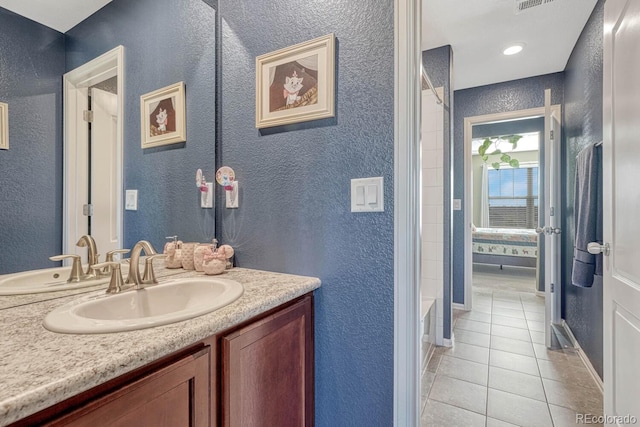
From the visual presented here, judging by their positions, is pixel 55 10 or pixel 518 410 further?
pixel 518 410

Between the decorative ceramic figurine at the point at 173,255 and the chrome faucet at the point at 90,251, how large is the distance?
0.99 ft

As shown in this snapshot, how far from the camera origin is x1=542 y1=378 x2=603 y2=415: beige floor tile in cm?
169

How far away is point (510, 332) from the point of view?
2.75 metres

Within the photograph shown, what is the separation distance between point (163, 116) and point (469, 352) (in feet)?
8.59

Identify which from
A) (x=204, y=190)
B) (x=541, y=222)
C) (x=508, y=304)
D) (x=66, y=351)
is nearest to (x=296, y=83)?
(x=204, y=190)

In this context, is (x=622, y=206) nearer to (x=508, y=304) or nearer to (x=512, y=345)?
(x=512, y=345)

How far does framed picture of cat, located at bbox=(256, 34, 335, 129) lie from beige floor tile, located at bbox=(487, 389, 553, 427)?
1.82 m

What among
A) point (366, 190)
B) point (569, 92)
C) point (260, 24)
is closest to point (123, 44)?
point (260, 24)

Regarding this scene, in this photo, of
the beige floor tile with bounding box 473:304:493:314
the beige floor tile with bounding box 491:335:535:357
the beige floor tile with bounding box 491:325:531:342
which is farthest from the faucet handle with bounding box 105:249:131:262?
the beige floor tile with bounding box 473:304:493:314

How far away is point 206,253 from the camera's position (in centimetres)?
129

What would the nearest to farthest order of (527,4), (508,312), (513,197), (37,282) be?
(37,282) < (527,4) < (508,312) < (513,197)

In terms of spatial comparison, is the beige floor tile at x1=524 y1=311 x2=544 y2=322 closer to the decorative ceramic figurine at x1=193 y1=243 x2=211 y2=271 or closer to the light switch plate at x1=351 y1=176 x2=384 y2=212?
the light switch plate at x1=351 y1=176 x2=384 y2=212

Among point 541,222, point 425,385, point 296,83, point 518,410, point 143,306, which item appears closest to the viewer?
point 143,306

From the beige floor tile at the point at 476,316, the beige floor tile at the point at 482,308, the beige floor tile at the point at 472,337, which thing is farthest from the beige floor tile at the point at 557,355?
the beige floor tile at the point at 482,308
